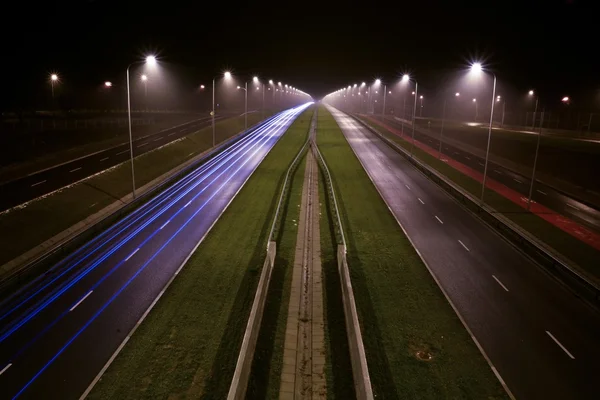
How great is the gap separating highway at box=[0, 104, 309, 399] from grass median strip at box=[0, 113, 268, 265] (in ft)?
11.3

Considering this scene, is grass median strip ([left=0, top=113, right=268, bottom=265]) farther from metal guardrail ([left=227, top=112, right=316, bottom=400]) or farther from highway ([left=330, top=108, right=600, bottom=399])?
→ highway ([left=330, top=108, right=600, bottom=399])

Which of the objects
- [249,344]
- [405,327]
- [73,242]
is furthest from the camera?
[73,242]

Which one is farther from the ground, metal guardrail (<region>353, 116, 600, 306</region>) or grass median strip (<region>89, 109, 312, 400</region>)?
metal guardrail (<region>353, 116, 600, 306</region>)

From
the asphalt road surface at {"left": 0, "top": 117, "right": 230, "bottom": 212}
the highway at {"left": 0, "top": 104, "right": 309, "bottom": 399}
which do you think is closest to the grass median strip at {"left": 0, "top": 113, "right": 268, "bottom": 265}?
the asphalt road surface at {"left": 0, "top": 117, "right": 230, "bottom": 212}

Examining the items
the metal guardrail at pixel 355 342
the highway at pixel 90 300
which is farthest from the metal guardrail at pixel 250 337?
the highway at pixel 90 300

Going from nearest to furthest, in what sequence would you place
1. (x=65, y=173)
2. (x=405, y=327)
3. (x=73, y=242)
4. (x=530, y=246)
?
(x=405, y=327) → (x=73, y=242) → (x=530, y=246) → (x=65, y=173)

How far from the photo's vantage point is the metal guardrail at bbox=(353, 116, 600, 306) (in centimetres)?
2253

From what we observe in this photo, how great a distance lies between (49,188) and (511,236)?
3644cm

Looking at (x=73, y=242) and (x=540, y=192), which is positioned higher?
(x=540, y=192)

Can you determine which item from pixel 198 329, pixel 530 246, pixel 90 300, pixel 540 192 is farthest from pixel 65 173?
pixel 540 192

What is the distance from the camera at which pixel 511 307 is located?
20984 mm

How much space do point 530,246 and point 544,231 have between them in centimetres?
459

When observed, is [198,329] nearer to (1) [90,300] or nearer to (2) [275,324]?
(2) [275,324]

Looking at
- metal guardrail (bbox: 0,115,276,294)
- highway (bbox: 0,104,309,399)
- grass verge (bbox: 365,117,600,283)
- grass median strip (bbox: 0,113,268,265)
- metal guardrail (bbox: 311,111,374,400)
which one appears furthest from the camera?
grass median strip (bbox: 0,113,268,265)
